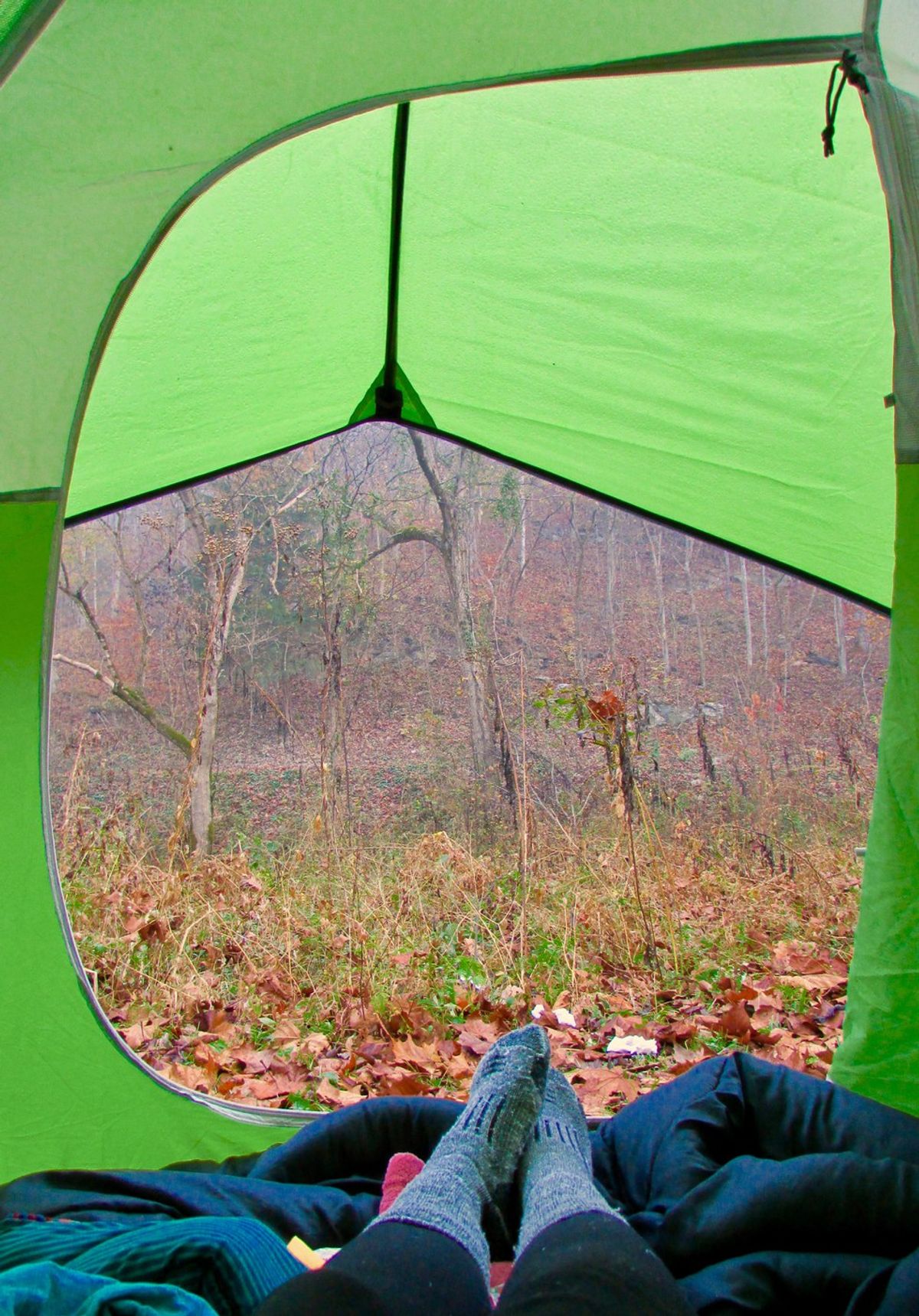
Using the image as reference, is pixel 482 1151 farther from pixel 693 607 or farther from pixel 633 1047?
pixel 693 607

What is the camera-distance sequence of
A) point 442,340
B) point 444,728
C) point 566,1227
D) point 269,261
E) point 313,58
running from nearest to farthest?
point 566,1227 → point 313,58 → point 269,261 → point 442,340 → point 444,728

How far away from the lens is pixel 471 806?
472 cm

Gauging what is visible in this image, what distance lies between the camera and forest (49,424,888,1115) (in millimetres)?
2684

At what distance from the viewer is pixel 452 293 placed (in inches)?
69.6

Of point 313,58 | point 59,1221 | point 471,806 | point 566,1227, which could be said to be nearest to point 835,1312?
point 566,1227

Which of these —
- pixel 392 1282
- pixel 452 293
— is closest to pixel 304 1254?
pixel 392 1282

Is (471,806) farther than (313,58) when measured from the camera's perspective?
Yes

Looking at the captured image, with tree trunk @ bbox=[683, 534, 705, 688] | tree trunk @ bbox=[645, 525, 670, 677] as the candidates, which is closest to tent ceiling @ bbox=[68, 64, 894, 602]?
tree trunk @ bbox=[683, 534, 705, 688]

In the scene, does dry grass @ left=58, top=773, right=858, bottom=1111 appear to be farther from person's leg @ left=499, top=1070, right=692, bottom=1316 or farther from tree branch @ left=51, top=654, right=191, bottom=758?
person's leg @ left=499, top=1070, right=692, bottom=1316

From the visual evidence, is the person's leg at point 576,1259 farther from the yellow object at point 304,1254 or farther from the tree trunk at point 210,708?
the tree trunk at point 210,708

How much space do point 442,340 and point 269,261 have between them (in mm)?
393

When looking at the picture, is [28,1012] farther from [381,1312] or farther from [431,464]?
[431,464]

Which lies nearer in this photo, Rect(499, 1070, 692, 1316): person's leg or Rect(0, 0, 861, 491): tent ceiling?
Rect(499, 1070, 692, 1316): person's leg

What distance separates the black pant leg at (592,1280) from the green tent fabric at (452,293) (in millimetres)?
528
